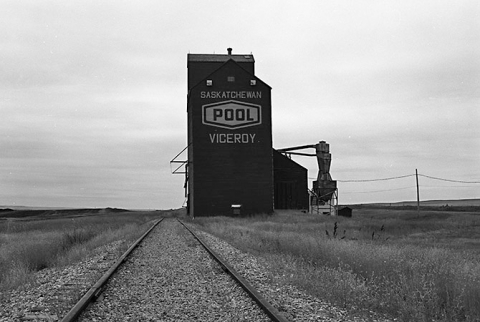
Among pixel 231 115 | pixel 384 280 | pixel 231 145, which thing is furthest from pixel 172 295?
pixel 231 115

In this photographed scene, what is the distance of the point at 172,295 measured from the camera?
812cm

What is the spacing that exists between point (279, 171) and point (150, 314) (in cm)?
3849

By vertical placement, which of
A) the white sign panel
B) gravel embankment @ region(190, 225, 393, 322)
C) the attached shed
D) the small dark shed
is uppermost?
the white sign panel

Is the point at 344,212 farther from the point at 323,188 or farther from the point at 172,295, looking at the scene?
the point at 172,295

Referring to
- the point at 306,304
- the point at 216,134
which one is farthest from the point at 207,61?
the point at 306,304

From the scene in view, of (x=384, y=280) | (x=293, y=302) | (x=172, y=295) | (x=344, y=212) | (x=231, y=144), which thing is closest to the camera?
(x=293, y=302)

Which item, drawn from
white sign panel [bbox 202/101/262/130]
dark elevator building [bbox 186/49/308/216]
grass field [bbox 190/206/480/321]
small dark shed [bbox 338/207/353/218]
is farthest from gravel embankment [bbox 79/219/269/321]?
small dark shed [bbox 338/207/353/218]

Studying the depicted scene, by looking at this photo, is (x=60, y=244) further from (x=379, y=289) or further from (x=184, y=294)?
(x=379, y=289)

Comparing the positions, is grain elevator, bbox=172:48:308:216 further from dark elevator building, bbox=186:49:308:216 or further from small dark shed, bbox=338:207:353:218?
small dark shed, bbox=338:207:353:218

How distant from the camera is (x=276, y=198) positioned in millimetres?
44656

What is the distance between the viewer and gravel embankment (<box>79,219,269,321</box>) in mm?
6680

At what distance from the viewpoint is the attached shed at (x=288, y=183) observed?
4481 centimetres

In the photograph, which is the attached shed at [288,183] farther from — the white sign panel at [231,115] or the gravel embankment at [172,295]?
the gravel embankment at [172,295]

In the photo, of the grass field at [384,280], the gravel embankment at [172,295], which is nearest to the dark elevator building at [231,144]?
the grass field at [384,280]
